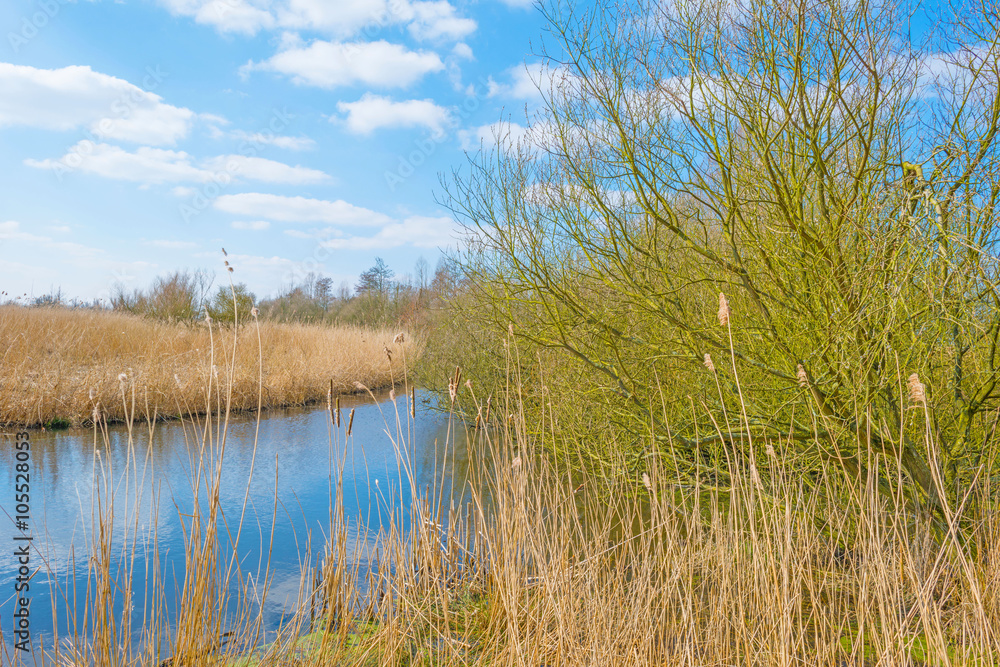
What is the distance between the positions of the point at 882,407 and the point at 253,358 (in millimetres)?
10897

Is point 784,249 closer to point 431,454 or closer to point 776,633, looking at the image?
point 776,633

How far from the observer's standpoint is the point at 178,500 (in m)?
5.74

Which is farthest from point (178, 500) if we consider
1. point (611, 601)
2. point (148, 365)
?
point (611, 601)

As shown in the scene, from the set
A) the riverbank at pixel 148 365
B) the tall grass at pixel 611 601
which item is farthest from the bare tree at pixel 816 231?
the riverbank at pixel 148 365

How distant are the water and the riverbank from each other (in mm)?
511

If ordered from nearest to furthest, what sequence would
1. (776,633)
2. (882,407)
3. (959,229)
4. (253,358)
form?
(776,633) < (959,229) < (882,407) < (253,358)

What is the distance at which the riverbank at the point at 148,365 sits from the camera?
807cm

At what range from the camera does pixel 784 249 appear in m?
3.21

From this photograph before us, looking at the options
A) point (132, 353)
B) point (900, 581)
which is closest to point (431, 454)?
point (132, 353)

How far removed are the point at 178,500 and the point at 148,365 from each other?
4.75m

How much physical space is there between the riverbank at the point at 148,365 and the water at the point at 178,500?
1.68 ft

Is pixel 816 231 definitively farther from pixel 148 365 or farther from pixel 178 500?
pixel 148 365

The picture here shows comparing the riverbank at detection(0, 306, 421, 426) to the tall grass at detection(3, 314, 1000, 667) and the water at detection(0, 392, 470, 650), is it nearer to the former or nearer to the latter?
the water at detection(0, 392, 470, 650)

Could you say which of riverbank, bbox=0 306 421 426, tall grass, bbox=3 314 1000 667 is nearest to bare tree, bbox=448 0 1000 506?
tall grass, bbox=3 314 1000 667
